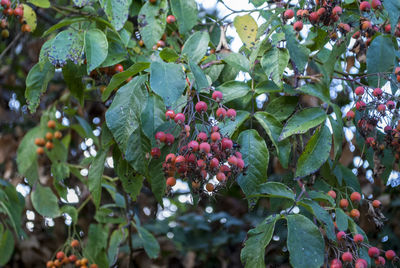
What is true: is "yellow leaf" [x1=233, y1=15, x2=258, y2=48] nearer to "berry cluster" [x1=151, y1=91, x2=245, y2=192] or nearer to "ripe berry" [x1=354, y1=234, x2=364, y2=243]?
"berry cluster" [x1=151, y1=91, x2=245, y2=192]

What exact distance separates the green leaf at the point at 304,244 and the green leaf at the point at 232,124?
0.26 meters

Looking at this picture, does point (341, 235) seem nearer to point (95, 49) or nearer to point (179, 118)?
point (179, 118)

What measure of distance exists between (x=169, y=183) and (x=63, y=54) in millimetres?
478

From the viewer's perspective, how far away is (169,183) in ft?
3.59

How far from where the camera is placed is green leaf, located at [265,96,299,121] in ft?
4.17

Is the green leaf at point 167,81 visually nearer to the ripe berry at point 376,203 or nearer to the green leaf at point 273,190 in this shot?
the green leaf at point 273,190

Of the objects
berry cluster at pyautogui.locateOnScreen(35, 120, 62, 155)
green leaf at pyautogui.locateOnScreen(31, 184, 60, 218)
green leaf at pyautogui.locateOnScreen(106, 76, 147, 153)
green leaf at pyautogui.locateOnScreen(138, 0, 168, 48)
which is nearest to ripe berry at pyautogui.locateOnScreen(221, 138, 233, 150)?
green leaf at pyautogui.locateOnScreen(106, 76, 147, 153)

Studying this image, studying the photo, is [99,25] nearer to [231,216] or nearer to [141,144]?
[141,144]

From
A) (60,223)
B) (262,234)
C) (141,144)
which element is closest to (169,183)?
(141,144)

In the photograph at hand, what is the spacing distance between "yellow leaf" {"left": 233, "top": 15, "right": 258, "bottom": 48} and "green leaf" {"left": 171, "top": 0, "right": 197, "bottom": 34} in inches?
5.7

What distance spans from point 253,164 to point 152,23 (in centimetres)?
54

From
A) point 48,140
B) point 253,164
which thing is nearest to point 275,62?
point 253,164

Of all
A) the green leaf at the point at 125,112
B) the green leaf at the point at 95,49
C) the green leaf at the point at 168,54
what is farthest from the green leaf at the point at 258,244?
the green leaf at the point at 95,49

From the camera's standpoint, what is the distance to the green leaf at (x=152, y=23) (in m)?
1.34
